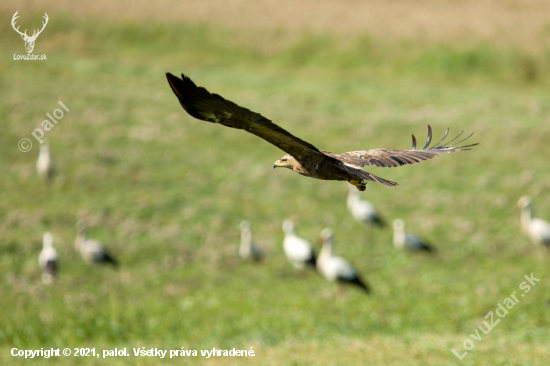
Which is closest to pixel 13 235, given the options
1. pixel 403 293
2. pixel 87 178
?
pixel 87 178

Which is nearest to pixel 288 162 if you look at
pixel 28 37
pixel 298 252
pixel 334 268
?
pixel 334 268

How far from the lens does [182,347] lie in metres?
10.1

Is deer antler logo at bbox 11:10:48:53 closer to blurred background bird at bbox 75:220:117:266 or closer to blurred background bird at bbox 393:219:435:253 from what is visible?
blurred background bird at bbox 75:220:117:266

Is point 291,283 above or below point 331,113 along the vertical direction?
below

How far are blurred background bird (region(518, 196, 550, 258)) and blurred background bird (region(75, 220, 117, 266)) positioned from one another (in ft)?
27.3

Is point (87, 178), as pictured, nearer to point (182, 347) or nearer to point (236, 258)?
point (236, 258)

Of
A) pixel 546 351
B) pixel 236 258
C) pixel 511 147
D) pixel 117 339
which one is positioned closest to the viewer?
pixel 546 351

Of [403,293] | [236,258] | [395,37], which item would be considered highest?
[395,37]

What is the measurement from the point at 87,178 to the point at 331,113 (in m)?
7.51

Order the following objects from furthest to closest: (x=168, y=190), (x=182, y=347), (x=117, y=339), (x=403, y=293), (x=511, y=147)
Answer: (x=511, y=147)
(x=168, y=190)
(x=403, y=293)
(x=117, y=339)
(x=182, y=347)

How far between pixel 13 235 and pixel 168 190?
Result: 3742 millimetres

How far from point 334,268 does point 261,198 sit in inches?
169

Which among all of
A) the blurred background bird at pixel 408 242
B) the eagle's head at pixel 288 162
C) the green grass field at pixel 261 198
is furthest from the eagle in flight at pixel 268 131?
the blurred background bird at pixel 408 242

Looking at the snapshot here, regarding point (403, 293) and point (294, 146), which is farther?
point (403, 293)
